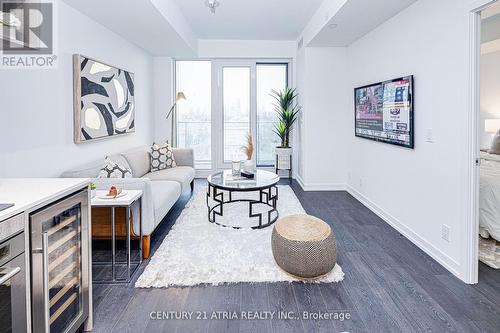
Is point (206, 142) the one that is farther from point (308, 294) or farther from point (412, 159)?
point (308, 294)

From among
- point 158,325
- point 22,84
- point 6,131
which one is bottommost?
point 158,325

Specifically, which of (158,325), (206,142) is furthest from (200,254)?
(206,142)

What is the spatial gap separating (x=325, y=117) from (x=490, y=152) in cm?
235

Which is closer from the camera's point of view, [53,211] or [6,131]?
[53,211]

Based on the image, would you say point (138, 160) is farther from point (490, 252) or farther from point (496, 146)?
point (496, 146)

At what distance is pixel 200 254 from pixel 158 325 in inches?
37.8

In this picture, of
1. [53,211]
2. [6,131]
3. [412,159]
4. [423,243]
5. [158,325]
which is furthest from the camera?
[412,159]

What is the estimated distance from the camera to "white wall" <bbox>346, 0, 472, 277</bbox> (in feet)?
8.41

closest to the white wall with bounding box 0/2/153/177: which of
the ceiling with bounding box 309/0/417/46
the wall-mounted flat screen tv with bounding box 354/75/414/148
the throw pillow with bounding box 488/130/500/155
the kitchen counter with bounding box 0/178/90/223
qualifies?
the kitchen counter with bounding box 0/178/90/223

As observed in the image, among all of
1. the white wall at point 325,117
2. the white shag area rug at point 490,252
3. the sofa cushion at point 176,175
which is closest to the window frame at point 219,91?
the white wall at point 325,117

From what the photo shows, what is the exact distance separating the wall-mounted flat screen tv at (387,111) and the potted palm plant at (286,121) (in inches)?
61.8

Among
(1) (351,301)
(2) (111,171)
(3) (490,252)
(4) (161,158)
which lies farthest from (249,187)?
(3) (490,252)

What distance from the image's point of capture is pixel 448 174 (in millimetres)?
2744

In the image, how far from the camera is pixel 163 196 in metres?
3.42
